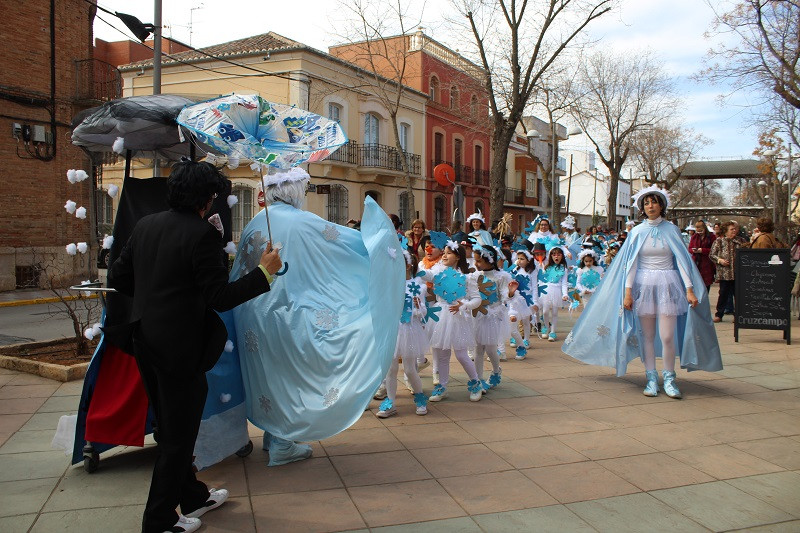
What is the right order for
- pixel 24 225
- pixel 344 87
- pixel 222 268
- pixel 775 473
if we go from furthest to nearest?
pixel 344 87 < pixel 24 225 < pixel 775 473 < pixel 222 268

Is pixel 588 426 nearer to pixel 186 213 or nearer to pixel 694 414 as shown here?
pixel 694 414

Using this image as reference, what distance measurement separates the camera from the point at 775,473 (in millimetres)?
4145

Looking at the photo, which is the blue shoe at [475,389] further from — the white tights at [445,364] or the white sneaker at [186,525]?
the white sneaker at [186,525]

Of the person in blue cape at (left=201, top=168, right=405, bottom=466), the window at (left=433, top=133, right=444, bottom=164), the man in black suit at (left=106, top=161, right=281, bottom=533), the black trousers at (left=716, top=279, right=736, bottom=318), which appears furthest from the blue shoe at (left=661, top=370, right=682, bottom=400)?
the window at (left=433, top=133, right=444, bottom=164)

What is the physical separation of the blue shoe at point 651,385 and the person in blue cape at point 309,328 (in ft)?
10.1

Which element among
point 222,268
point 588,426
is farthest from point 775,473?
point 222,268

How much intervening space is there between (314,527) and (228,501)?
62 centimetres

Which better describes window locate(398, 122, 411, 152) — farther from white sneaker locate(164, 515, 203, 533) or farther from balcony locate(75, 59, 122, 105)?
white sneaker locate(164, 515, 203, 533)

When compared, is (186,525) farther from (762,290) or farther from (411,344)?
(762,290)

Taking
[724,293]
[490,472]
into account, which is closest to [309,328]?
[490,472]

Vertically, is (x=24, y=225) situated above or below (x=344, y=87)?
below

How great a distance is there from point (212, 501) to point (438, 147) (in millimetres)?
31568

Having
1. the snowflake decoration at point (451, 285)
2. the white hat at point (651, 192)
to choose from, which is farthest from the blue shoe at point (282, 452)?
the white hat at point (651, 192)

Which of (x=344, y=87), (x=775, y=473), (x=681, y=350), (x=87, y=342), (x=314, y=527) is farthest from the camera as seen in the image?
(x=344, y=87)
